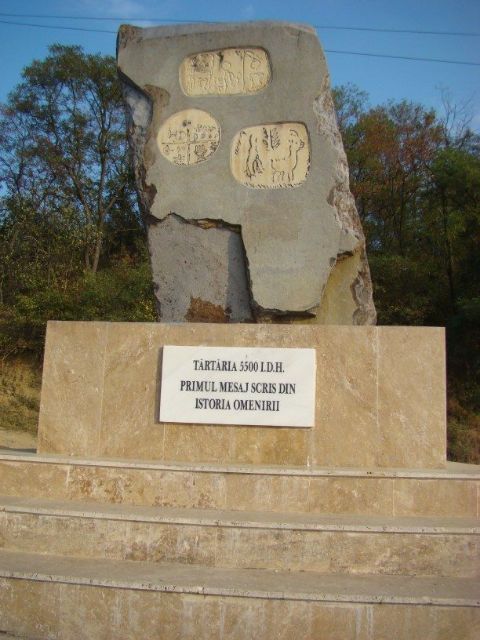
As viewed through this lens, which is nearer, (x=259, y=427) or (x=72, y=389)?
(x=259, y=427)

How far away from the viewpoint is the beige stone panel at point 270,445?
4867 mm

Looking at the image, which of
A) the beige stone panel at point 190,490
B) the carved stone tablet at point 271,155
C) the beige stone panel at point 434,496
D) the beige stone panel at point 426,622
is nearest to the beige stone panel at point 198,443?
the beige stone panel at point 190,490

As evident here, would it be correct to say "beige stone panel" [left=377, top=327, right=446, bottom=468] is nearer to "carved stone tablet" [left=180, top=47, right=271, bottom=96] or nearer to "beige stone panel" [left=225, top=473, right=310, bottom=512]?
"beige stone panel" [left=225, top=473, right=310, bottom=512]

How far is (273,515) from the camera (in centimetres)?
436

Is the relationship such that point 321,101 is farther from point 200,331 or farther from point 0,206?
point 0,206

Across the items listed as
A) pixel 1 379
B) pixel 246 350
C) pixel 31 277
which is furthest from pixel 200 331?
pixel 31 277

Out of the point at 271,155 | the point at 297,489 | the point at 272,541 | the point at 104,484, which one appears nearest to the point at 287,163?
the point at 271,155

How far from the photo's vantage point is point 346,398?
489cm

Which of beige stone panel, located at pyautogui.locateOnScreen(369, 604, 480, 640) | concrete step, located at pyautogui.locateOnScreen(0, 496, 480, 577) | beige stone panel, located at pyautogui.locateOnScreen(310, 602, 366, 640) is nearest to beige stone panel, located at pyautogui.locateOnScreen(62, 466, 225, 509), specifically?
concrete step, located at pyautogui.locateOnScreen(0, 496, 480, 577)

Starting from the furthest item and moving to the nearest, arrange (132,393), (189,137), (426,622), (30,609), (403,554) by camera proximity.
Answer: (189,137), (132,393), (403,554), (30,609), (426,622)

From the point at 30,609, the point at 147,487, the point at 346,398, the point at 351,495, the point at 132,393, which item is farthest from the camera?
the point at 132,393

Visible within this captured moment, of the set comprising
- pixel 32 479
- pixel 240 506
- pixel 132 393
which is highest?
pixel 132 393

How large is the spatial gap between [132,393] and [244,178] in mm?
1966

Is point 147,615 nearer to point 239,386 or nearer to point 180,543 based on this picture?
point 180,543
